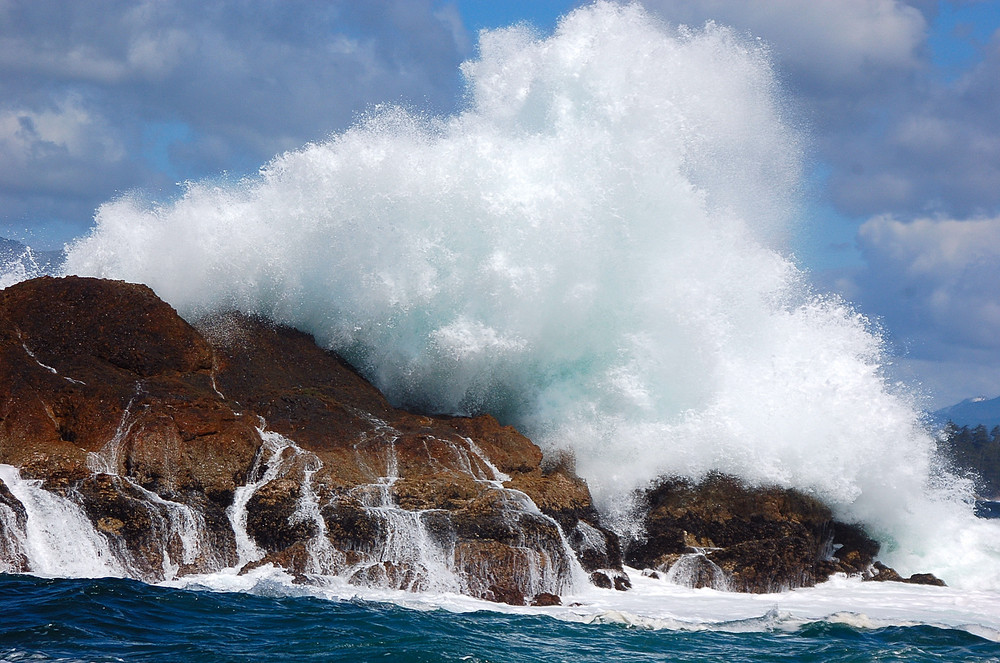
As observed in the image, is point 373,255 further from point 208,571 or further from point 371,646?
point 371,646

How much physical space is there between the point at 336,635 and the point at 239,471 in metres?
3.70

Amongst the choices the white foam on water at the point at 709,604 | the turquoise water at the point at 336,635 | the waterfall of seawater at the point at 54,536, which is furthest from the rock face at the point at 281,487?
the turquoise water at the point at 336,635

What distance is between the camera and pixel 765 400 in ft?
50.0

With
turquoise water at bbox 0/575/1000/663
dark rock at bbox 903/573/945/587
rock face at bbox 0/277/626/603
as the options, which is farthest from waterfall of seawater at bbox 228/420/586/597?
dark rock at bbox 903/573/945/587

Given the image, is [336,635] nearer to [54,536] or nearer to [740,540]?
[54,536]

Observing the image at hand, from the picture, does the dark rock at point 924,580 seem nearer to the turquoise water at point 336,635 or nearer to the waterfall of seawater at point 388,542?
the turquoise water at point 336,635

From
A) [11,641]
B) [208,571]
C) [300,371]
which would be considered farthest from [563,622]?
[300,371]

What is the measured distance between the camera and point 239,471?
11.4 metres

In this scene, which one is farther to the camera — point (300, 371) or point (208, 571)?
point (300, 371)

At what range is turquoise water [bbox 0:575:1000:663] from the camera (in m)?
7.55

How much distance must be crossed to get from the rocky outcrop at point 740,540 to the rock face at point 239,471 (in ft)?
3.09

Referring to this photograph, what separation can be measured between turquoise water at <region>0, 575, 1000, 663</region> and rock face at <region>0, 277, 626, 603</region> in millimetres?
984

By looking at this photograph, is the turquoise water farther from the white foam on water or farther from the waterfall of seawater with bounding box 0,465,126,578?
the waterfall of seawater with bounding box 0,465,126,578

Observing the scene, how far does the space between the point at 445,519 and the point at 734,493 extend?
4772 millimetres
